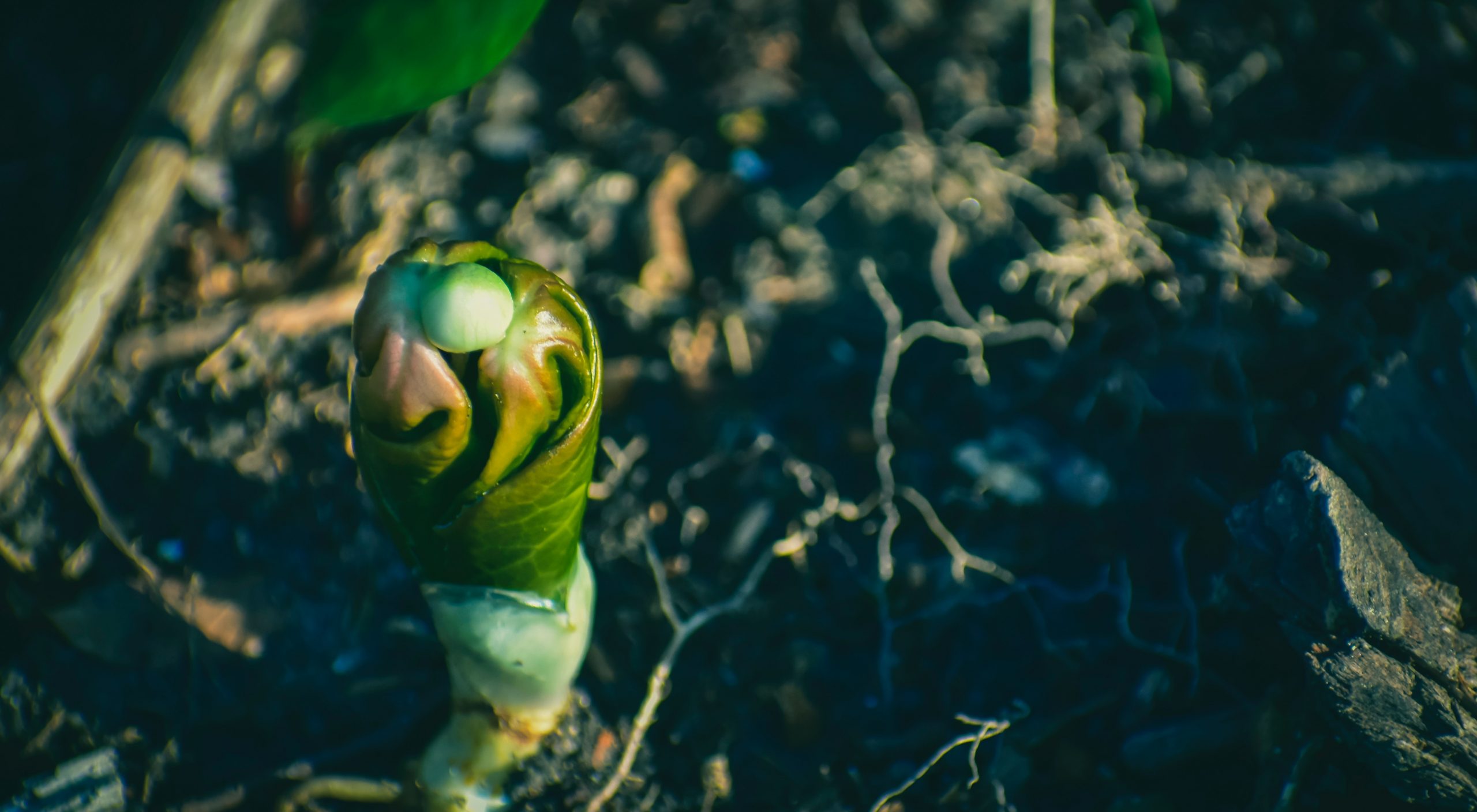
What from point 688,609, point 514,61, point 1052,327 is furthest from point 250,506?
point 1052,327

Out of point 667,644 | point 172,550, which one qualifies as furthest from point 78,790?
point 667,644

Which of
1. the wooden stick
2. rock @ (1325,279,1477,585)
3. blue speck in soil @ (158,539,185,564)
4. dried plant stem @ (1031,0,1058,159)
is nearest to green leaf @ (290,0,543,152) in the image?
the wooden stick

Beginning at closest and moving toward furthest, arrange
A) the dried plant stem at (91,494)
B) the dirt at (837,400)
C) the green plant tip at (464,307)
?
the green plant tip at (464,307)
the dirt at (837,400)
the dried plant stem at (91,494)

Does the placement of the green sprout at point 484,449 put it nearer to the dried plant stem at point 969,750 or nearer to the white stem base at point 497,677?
the white stem base at point 497,677

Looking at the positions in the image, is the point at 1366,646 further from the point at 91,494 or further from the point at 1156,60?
the point at 91,494

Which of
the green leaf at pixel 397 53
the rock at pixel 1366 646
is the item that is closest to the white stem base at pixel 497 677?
the green leaf at pixel 397 53

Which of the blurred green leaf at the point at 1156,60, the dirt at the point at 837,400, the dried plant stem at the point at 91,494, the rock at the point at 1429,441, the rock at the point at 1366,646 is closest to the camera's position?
the rock at the point at 1366,646

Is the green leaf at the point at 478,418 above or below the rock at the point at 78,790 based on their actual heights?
above
